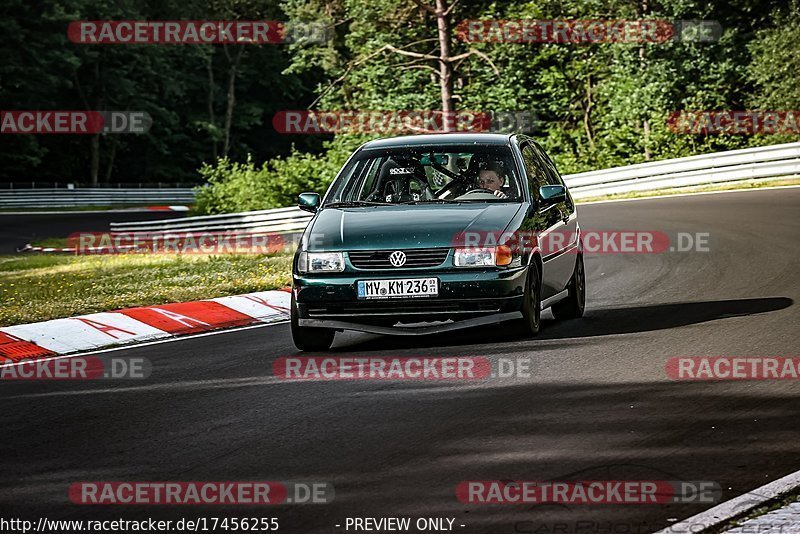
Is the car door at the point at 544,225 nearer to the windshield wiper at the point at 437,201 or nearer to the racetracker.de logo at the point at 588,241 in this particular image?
the racetracker.de logo at the point at 588,241

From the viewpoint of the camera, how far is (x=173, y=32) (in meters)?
73.2

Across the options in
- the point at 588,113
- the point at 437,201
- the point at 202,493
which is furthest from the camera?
the point at 588,113

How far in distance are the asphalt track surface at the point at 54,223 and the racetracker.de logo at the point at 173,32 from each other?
13678 millimetres

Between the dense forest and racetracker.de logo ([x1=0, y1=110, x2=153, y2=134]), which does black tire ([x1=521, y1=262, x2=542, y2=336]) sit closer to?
the dense forest

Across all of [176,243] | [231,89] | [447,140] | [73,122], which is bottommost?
[176,243]

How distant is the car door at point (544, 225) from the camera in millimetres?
10676

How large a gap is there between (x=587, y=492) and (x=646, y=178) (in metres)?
28.2

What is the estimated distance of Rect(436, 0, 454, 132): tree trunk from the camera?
40.4m

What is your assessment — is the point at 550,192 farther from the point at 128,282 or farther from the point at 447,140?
the point at 128,282

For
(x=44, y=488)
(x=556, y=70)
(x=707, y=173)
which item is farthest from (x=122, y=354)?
(x=556, y=70)

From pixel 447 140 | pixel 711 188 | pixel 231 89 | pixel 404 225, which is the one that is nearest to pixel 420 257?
pixel 404 225

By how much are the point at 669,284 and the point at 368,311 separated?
4933 millimetres

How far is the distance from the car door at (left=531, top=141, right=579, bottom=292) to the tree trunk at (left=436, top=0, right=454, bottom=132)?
28.5 meters

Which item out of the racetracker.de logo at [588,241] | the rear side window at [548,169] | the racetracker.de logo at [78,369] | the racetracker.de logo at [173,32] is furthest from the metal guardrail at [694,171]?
the racetracker.de logo at [173,32]
